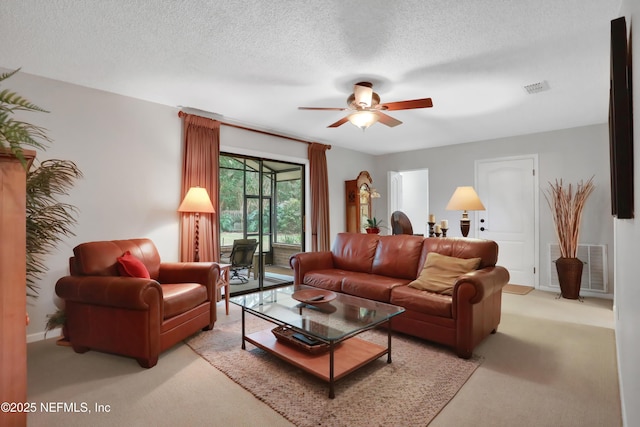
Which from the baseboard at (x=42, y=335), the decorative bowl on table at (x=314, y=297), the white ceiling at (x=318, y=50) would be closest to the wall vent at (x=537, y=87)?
the white ceiling at (x=318, y=50)

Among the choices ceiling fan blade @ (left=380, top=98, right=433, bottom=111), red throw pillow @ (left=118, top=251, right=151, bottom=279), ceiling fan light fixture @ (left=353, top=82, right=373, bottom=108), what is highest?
ceiling fan light fixture @ (left=353, top=82, right=373, bottom=108)

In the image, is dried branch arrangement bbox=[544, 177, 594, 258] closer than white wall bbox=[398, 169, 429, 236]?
Yes

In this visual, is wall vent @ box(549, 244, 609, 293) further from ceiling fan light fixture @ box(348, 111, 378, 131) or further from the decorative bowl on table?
the decorative bowl on table

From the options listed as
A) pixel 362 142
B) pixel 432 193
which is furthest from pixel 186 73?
pixel 432 193

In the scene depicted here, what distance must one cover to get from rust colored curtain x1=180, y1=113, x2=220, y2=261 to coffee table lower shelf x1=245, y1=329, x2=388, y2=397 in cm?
178

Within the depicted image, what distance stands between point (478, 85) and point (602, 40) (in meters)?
0.99

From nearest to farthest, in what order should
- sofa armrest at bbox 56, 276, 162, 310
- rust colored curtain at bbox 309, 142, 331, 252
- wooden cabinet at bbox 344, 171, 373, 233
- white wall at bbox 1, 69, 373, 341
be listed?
sofa armrest at bbox 56, 276, 162, 310 → white wall at bbox 1, 69, 373, 341 → rust colored curtain at bbox 309, 142, 331, 252 → wooden cabinet at bbox 344, 171, 373, 233

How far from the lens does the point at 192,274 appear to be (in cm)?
316

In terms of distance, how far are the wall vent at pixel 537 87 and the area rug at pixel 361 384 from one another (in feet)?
8.93

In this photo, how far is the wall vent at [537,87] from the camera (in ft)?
10.4

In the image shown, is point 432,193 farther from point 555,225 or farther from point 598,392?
point 598,392

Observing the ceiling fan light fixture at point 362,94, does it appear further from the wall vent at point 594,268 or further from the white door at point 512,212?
the wall vent at point 594,268

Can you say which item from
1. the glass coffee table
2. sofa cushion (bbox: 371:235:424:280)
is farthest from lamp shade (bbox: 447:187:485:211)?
the glass coffee table

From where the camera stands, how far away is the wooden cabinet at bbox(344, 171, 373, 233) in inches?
235
